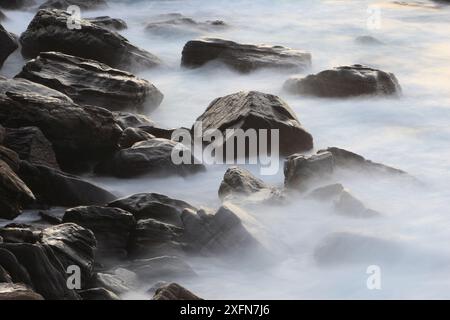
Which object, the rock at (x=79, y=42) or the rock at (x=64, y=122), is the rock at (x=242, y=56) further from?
the rock at (x=64, y=122)

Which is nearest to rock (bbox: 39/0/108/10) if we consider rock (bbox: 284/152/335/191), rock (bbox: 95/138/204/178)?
rock (bbox: 95/138/204/178)

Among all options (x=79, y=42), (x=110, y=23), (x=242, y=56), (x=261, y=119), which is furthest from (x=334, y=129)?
(x=110, y=23)

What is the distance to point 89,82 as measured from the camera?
9.62 metres

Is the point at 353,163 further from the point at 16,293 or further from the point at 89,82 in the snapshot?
the point at 16,293

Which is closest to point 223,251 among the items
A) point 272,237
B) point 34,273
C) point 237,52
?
point 272,237

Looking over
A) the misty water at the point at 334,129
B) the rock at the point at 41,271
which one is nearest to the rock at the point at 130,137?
the misty water at the point at 334,129

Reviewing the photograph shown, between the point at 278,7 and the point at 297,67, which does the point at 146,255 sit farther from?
the point at 278,7

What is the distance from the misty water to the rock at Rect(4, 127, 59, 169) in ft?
1.90

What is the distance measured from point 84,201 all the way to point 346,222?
200 cm

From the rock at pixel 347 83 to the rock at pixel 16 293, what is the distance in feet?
22.0

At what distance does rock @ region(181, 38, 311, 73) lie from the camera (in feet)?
38.8

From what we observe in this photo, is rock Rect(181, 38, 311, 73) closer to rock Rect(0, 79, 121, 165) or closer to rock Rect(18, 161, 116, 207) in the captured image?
rock Rect(0, 79, 121, 165)

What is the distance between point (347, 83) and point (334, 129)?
1.09 metres

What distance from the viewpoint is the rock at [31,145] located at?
284 inches
